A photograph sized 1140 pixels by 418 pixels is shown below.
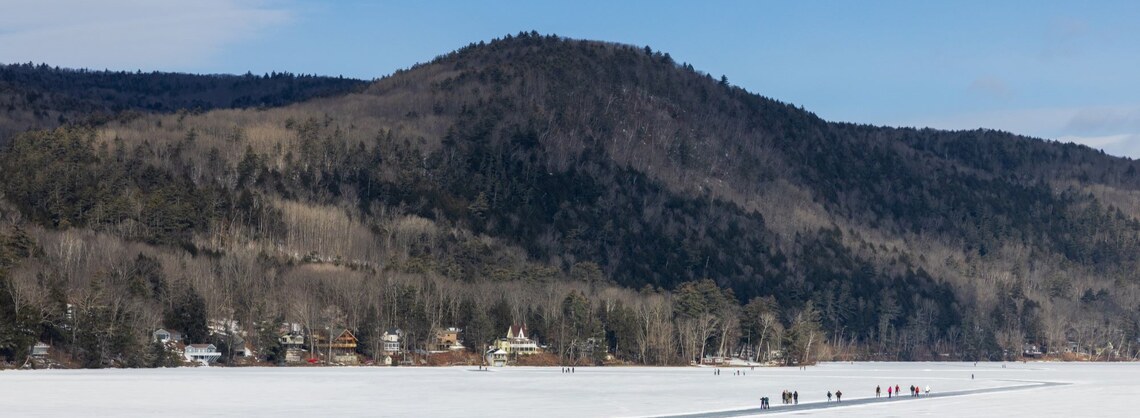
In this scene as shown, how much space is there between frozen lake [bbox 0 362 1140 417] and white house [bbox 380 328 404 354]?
1354 inches

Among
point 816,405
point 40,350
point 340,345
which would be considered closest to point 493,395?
point 816,405

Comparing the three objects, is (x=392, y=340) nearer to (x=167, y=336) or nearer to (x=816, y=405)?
(x=167, y=336)

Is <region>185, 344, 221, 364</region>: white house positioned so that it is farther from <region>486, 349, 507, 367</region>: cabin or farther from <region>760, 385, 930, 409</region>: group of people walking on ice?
A: <region>760, 385, 930, 409</region>: group of people walking on ice

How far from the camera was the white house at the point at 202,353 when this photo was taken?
151 meters

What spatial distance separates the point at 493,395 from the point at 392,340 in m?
77.8

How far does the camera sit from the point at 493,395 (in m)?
98.9

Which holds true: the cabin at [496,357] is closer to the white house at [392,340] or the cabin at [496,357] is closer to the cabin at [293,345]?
the white house at [392,340]

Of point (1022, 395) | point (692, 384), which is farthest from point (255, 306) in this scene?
point (1022, 395)

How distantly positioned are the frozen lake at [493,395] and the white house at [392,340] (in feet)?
113

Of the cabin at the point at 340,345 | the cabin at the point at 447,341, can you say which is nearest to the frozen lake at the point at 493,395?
the cabin at the point at 340,345

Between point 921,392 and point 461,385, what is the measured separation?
35.0m

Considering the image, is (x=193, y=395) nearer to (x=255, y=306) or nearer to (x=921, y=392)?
(x=921, y=392)

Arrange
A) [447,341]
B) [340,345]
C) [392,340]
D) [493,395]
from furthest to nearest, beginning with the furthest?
[447,341] → [392,340] → [340,345] → [493,395]

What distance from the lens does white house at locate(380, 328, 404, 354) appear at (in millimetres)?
173500
